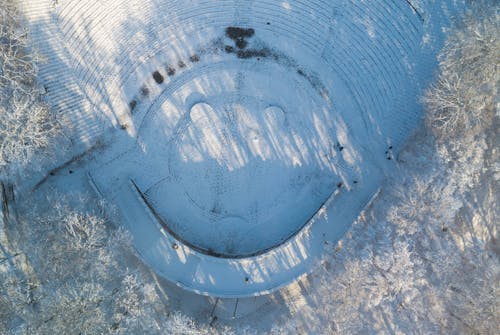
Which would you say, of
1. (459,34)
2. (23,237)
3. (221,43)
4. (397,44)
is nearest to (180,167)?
(221,43)

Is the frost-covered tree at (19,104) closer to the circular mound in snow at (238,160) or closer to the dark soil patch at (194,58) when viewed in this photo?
the circular mound in snow at (238,160)

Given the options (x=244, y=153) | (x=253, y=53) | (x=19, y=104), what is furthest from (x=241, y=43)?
(x=19, y=104)

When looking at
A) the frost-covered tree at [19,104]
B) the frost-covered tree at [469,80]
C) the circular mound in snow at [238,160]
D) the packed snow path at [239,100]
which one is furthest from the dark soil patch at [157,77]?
the frost-covered tree at [469,80]

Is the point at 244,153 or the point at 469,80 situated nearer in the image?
the point at 469,80

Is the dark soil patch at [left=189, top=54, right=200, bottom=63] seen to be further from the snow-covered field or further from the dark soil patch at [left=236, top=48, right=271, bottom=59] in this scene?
the dark soil patch at [left=236, top=48, right=271, bottom=59]

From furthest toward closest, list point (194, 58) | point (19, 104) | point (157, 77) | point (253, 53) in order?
point (253, 53)
point (194, 58)
point (157, 77)
point (19, 104)

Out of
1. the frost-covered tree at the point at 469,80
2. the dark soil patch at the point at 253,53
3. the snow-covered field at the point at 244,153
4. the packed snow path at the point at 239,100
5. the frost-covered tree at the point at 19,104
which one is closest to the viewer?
the frost-covered tree at the point at 469,80

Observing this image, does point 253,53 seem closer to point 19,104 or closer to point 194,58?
point 194,58

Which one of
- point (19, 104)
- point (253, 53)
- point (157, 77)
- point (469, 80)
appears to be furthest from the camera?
point (253, 53)

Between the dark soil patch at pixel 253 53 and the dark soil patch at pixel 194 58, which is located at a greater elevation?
the dark soil patch at pixel 194 58
